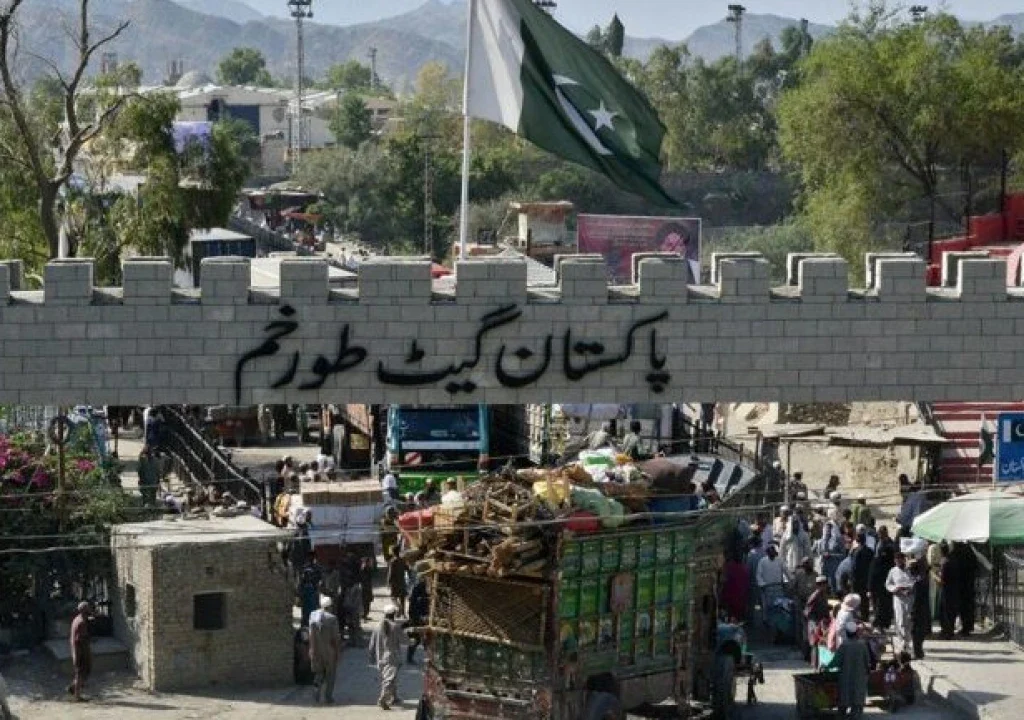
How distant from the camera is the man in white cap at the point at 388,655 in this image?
851 inches

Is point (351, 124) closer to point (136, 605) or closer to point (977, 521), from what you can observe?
point (977, 521)

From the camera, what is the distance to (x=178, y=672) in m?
22.3

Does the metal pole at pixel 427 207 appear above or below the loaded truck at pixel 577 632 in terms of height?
above

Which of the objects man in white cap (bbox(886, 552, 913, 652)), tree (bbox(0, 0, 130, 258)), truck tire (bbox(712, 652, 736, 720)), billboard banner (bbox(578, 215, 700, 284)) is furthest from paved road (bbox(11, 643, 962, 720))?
billboard banner (bbox(578, 215, 700, 284))

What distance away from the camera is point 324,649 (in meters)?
21.7

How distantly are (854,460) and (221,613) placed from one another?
15.1 m

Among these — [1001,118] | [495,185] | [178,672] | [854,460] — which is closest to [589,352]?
[178,672]

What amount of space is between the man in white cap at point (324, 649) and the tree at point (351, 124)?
102 meters

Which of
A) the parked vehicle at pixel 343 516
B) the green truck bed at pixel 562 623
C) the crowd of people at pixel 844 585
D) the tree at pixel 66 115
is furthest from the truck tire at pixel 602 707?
the tree at pixel 66 115

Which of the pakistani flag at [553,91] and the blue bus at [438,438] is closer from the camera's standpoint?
the pakistani flag at [553,91]

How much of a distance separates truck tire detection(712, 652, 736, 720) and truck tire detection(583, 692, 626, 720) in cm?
161

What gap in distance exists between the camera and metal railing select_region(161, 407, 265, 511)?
2892cm

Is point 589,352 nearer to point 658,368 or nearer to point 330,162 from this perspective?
point 658,368

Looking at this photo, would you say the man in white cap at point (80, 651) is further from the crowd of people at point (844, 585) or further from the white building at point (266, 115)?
the white building at point (266, 115)
